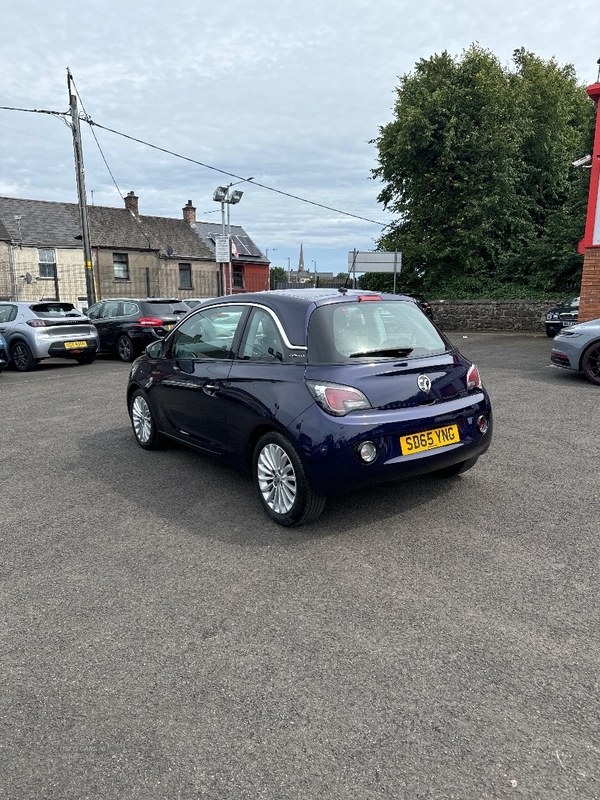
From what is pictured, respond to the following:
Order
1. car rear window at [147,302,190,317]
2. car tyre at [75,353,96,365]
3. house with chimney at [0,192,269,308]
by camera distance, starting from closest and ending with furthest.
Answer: car tyre at [75,353,96,365] < car rear window at [147,302,190,317] < house with chimney at [0,192,269,308]

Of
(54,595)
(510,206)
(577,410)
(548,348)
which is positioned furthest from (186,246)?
(54,595)

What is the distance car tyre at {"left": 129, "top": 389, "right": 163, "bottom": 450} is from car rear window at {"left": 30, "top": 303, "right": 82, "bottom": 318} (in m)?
8.27

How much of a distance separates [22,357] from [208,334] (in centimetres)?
991

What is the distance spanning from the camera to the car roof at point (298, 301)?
163 inches

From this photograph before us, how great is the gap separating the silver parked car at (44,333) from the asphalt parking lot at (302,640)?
28.7 ft

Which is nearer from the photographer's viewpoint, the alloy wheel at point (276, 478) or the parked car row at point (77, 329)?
the alloy wheel at point (276, 478)

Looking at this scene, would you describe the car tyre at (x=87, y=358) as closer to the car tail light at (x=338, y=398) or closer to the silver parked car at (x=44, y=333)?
the silver parked car at (x=44, y=333)

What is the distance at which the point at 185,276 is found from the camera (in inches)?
1576

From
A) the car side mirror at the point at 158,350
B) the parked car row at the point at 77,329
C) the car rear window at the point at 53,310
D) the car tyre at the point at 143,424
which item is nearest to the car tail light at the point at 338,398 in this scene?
the car side mirror at the point at 158,350

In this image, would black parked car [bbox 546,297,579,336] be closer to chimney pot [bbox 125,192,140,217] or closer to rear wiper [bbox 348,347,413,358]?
rear wiper [bbox 348,347,413,358]

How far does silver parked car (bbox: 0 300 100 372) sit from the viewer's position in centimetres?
1311

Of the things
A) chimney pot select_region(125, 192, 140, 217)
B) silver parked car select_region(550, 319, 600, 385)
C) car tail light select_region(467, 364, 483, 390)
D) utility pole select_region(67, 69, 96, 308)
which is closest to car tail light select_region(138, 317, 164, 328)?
utility pole select_region(67, 69, 96, 308)

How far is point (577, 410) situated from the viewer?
7.65m

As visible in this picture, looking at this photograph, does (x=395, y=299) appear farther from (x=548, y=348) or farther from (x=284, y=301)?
(x=548, y=348)
